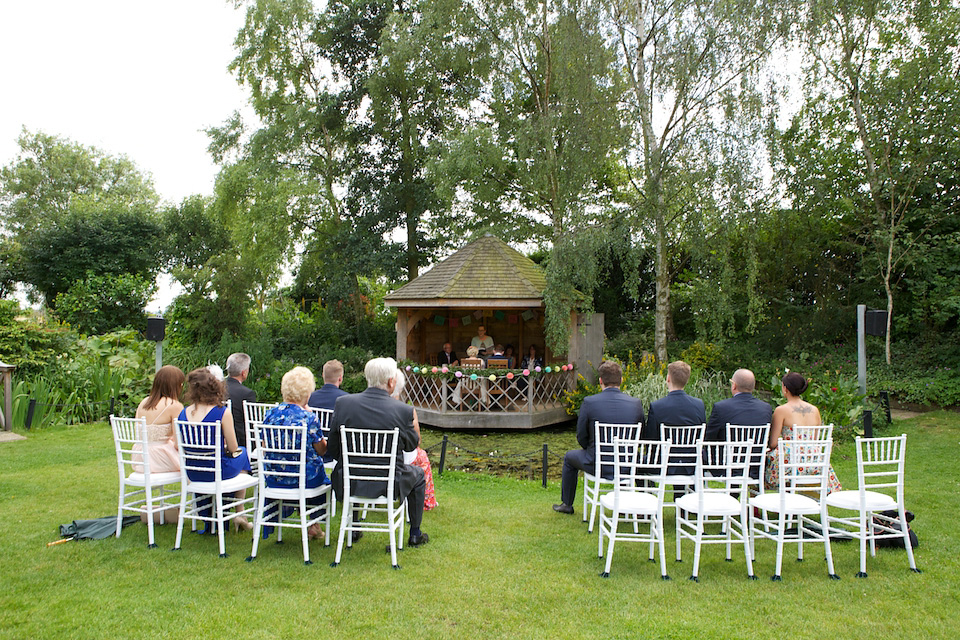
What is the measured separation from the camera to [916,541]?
4.40 m

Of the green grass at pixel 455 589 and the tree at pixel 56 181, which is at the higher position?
the tree at pixel 56 181

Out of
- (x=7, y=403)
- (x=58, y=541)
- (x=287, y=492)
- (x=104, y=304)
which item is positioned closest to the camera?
(x=287, y=492)

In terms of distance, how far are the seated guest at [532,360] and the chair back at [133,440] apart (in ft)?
25.1

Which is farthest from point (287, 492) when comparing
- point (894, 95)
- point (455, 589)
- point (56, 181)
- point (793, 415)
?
point (56, 181)

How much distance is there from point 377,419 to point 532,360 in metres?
8.46

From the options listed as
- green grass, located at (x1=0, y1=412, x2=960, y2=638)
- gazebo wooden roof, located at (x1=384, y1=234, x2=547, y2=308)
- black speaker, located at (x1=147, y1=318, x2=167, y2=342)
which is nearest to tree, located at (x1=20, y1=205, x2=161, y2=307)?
gazebo wooden roof, located at (x1=384, y1=234, x2=547, y2=308)

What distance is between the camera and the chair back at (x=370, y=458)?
404cm

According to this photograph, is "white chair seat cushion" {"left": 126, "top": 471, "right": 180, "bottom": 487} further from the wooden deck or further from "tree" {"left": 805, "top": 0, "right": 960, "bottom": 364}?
"tree" {"left": 805, "top": 0, "right": 960, "bottom": 364}

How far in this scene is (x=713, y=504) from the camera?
159 inches

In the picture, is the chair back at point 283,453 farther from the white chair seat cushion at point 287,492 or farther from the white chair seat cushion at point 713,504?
the white chair seat cushion at point 713,504

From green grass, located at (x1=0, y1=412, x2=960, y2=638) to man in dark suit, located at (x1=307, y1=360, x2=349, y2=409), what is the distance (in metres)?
1.08

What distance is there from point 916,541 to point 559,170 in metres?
10.2

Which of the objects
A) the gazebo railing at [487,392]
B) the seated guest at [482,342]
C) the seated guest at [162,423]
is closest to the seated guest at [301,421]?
the seated guest at [162,423]

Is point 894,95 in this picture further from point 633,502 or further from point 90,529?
point 90,529
